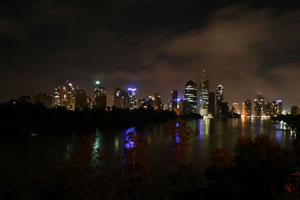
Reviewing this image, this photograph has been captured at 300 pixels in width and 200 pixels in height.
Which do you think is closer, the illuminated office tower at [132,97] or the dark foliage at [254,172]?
the dark foliage at [254,172]

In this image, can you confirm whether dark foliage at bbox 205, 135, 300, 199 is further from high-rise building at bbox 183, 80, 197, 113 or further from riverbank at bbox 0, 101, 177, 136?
high-rise building at bbox 183, 80, 197, 113

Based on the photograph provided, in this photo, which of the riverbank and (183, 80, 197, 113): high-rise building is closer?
the riverbank

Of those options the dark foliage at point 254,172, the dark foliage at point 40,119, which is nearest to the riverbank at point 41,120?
the dark foliage at point 40,119

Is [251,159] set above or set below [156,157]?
above

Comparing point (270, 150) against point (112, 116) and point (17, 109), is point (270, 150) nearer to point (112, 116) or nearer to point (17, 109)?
point (17, 109)

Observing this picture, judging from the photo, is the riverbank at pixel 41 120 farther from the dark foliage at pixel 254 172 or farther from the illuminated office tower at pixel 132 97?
the illuminated office tower at pixel 132 97

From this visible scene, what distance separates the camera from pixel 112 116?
5834 cm

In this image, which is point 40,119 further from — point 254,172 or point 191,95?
point 191,95

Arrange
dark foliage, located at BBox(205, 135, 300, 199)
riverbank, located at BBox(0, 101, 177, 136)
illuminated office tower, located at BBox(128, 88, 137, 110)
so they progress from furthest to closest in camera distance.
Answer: illuminated office tower, located at BBox(128, 88, 137, 110) → riverbank, located at BBox(0, 101, 177, 136) → dark foliage, located at BBox(205, 135, 300, 199)

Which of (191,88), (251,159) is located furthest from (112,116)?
(191,88)

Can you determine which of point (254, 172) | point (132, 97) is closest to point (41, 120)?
point (254, 172)

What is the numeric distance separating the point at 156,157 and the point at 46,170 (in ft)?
27.7

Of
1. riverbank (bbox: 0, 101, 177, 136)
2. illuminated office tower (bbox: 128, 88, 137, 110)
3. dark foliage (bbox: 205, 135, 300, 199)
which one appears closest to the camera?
dark foliage (bbox: 205, 135, 300, 199)

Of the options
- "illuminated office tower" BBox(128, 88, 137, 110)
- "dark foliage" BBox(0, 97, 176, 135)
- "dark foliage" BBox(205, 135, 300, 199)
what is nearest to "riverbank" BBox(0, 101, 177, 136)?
"dark foliage" BBox(0, 97, 176, 135)
